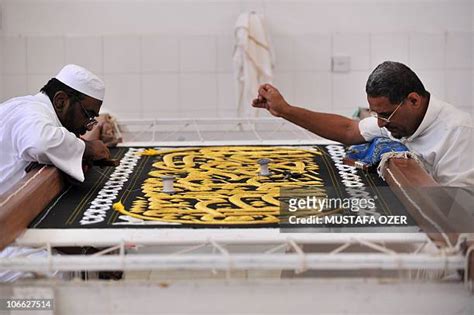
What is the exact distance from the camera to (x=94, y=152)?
3.47 m

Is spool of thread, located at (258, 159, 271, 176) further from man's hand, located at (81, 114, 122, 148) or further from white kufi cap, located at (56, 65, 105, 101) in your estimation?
man's hand, located at (81, 114, 122, 148)

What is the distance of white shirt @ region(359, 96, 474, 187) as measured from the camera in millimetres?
3379

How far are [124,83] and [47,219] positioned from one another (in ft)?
11.2

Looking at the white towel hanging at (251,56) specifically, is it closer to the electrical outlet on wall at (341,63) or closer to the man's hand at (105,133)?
Result: the electrical outlet on wall at (341,63)

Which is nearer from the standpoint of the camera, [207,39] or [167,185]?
[167,185]

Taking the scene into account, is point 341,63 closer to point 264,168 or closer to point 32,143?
point 264,168

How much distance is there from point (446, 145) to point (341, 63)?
2.73 metres

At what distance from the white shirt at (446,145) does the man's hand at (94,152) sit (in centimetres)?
134

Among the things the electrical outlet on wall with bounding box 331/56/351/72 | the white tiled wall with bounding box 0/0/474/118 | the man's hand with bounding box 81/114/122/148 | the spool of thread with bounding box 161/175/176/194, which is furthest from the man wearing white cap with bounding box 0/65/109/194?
the electrical outlet on wall with bounding box 331/56/351/72

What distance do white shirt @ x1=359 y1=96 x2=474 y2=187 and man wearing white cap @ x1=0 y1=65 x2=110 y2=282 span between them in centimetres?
138

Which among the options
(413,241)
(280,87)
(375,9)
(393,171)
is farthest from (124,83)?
(413,241)

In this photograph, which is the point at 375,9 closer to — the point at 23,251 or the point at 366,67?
the point at 366,67

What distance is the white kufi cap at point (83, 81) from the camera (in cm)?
359

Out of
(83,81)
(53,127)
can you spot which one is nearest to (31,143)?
(53,127)
